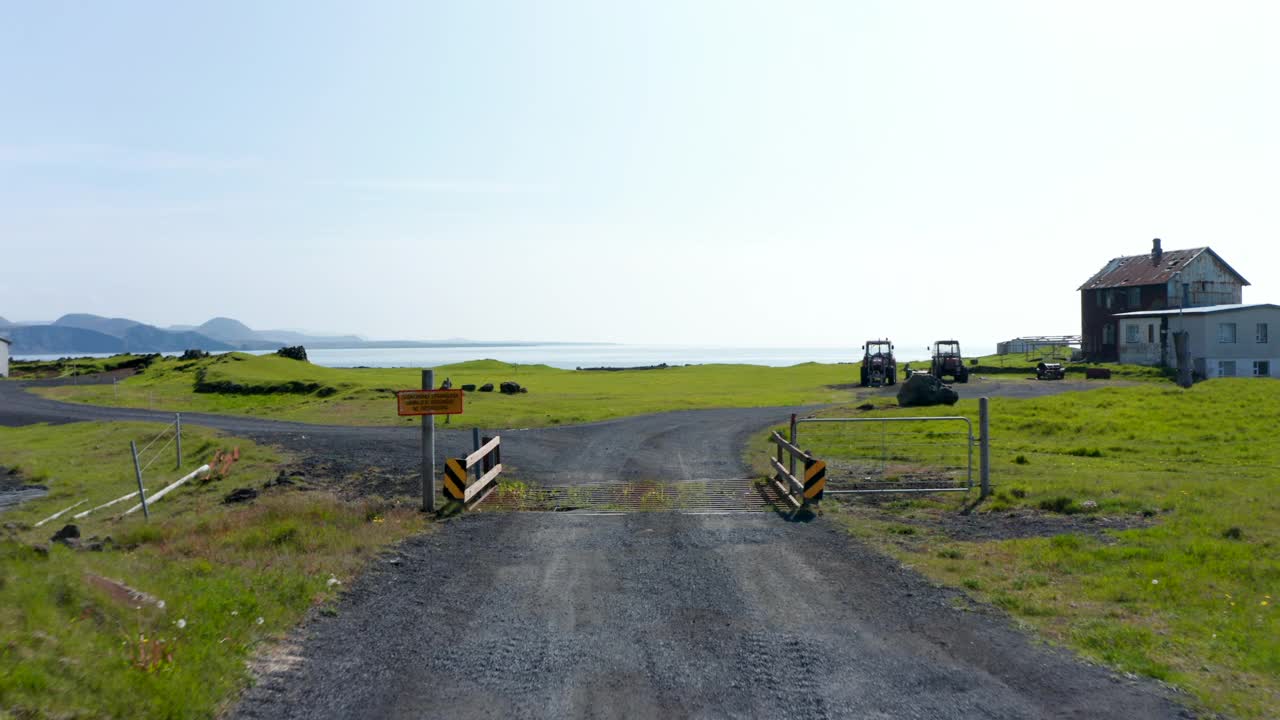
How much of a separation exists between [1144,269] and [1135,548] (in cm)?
7766

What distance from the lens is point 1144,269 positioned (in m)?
79.7

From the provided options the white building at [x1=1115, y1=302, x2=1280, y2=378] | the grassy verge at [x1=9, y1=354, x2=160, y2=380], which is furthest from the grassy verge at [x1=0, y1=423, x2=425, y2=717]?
the grassy verge at [x1=9, y1=354, x2=160, y2=380]

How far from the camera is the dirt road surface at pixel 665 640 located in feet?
25.5

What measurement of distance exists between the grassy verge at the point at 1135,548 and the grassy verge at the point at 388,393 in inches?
924

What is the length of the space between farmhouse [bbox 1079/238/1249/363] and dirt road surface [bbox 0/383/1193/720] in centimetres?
7133

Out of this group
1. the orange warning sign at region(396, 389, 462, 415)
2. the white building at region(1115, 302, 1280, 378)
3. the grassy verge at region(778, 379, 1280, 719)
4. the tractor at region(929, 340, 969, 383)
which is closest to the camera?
the grassy verge at region(778, 379, 1280, 719)

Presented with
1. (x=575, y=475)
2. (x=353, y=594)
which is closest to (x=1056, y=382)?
(x=575, y=475)

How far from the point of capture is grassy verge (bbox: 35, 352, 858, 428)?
1866 inches

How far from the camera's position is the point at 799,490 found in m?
19.3

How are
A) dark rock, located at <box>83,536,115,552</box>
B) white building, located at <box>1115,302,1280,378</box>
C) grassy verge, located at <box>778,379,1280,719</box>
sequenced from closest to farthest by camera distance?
grassy verge, located at <box>778,379,1280,719</box> < dark rock, located at <box>83,536,115,552</box> < white building, located at <box>1115,302,1280,378</box>

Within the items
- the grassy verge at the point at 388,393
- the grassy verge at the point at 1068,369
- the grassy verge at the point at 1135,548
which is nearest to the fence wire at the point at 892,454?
the grassy verge at the point at 1135,548

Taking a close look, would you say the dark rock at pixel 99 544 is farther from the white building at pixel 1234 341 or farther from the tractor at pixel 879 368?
the white building at pixel 1234 341

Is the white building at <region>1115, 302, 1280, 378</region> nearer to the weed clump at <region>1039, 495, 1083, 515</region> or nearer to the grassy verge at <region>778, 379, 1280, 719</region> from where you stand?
the grassy verge at <region>778, 379, 1280, 719</region>

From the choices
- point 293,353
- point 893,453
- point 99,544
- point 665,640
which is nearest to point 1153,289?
point 893,453
